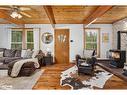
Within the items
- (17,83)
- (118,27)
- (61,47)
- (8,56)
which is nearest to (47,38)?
(61,47)

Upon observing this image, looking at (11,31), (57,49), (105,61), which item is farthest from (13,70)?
(105,61)

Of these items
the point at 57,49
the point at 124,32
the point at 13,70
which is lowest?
the point at 13,70

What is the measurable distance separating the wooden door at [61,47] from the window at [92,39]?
0.92 m

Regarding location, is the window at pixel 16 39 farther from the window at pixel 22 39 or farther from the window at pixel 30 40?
the window at pixel 30 40

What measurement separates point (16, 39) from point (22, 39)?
257 mm

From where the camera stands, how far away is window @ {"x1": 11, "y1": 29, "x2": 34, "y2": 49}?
25.9 ft

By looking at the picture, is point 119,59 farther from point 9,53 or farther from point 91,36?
point 9,53

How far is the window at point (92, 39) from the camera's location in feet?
27.5

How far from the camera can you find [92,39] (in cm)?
860

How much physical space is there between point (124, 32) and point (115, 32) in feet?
2.87

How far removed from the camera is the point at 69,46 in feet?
27.3

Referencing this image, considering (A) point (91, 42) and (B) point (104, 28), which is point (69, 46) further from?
(B) point (104, 28)

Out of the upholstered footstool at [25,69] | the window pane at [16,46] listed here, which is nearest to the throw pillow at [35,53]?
the window pane at [16,46]
